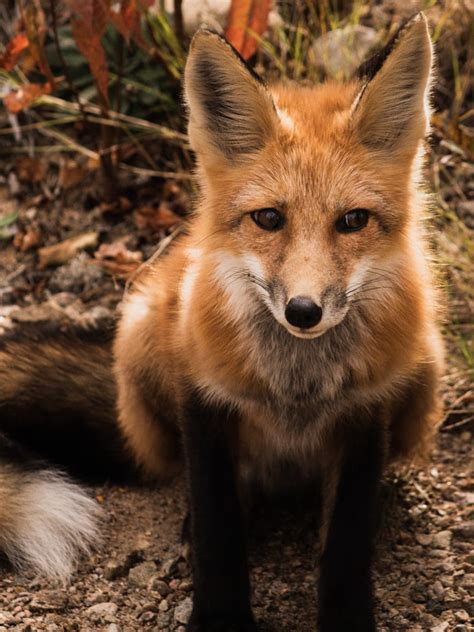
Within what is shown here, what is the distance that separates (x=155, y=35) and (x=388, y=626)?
2.94m

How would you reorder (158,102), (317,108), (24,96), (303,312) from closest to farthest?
(303,312)
(317,108)
(24,96)
(158,102)

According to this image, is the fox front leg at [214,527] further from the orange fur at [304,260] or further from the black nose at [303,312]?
the black nose at [303,312]

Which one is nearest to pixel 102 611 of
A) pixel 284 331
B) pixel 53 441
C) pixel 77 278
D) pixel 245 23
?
pixel 53 441

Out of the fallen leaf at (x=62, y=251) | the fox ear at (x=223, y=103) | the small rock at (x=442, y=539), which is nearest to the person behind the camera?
the fox ear at (x=223, y=103)

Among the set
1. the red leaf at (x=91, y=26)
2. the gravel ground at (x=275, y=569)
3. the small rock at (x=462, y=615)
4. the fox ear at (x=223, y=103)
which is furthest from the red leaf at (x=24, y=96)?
the small rock at (x=462, y=615)

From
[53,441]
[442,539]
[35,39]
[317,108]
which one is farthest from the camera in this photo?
[35,39]

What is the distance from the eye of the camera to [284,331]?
245 cm

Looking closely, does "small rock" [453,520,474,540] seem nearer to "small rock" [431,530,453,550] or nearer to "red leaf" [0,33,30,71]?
"small rock" [431,530,453,550]

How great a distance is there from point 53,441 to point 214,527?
32.4 inches

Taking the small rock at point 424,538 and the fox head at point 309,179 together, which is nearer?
the fox head at point 309,179

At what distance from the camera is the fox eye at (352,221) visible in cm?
218

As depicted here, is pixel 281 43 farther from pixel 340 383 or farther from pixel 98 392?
pixel 340 383

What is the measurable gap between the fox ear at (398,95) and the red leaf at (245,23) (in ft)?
4.37

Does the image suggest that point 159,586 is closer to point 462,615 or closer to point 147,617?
point 147,617
